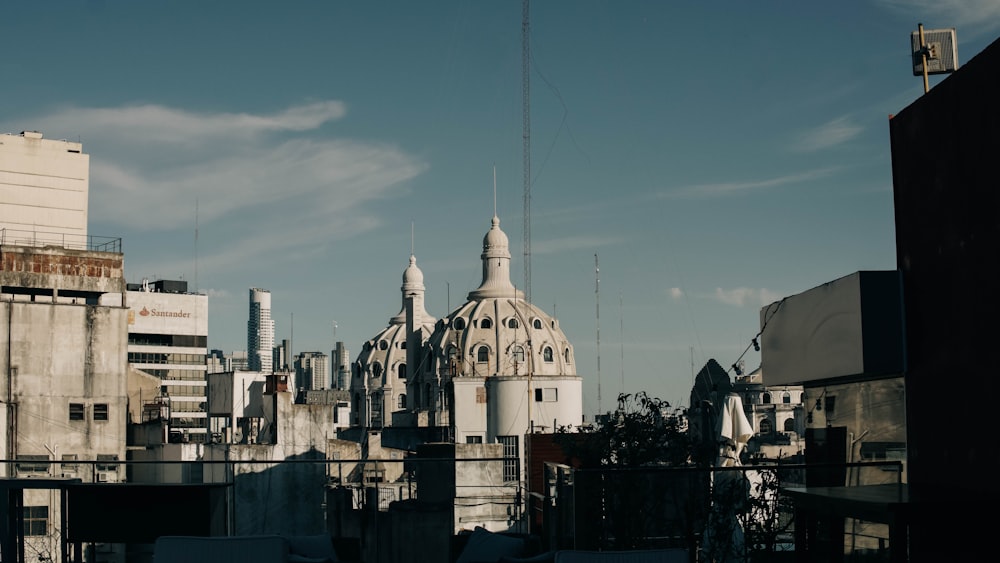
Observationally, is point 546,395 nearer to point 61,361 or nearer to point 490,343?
point 490,343

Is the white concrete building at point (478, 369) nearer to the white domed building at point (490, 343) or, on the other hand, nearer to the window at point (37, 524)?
the white domed building at point (490, 343)

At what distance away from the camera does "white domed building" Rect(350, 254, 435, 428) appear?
15700 cm

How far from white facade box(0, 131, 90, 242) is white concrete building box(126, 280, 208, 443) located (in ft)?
122

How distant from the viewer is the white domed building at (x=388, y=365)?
157000 mm

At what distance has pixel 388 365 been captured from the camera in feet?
544

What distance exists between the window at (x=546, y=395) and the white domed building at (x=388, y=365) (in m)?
49.4

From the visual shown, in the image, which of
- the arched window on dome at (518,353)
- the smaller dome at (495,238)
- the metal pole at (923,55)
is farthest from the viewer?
the smaller dome at (495,238)

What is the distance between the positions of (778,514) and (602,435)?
4.87m

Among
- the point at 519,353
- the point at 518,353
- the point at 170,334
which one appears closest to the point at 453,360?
the point at 518,353

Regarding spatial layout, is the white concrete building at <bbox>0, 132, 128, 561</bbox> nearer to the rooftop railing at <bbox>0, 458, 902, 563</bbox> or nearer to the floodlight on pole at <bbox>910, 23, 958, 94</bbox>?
the rooftop railing at <bbox>0, 458, 902, 563</bbox>

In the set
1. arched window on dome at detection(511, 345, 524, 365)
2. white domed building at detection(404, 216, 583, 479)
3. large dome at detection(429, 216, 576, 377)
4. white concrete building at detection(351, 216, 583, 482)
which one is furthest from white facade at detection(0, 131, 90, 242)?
arched window on dome at detection(511, 345, 524, 365)

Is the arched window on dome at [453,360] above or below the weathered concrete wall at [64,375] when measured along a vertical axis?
above

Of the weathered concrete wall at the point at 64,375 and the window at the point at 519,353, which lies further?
the window at the point at 519,353

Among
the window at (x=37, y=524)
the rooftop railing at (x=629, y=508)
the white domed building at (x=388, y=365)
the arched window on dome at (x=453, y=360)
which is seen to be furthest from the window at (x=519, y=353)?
the rooftop railing at (x=629, y=508)
